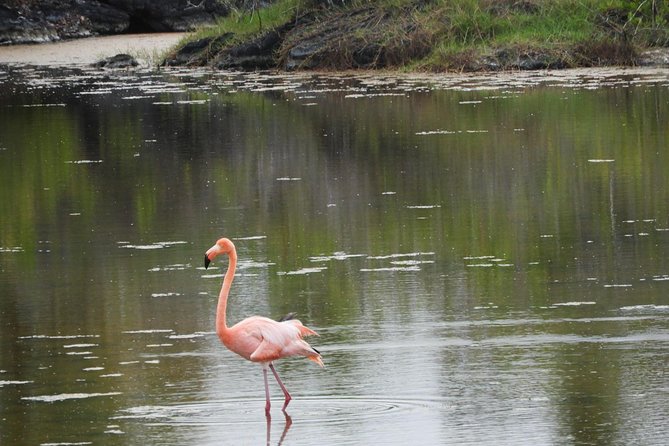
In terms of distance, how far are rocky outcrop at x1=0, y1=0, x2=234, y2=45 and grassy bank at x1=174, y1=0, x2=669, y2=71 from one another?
11408 mm

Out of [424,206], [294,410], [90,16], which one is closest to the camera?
[294,410]

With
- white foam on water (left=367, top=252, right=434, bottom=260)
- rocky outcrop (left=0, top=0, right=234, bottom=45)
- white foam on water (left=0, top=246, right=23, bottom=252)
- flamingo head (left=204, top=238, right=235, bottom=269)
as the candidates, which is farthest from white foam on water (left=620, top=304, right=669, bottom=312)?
rocky outcrop (left=0, top=0, right=234, bottom=45)

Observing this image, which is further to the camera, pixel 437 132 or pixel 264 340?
pixel 437 132

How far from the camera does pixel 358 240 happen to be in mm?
11828

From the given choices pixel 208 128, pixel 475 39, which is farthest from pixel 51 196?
pixel 475 39

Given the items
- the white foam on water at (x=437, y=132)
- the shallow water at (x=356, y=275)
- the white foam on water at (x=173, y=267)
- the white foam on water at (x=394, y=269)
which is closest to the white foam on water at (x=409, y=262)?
the shallow water at (x=356, y=275)

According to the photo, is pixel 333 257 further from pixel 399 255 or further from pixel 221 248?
pixel 221 248

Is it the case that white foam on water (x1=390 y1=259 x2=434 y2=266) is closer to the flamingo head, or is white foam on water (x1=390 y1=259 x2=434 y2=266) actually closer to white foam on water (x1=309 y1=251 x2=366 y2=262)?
white foam on water (x1=309 y1=251 x2=366 y2=262)

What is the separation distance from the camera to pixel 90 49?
39125mm

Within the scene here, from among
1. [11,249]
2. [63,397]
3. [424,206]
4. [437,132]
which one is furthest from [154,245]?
[437,132]

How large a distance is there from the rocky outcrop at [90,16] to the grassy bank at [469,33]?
11408mm

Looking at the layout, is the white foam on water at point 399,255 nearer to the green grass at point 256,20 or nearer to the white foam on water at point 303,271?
the white foam on water at point 303,271

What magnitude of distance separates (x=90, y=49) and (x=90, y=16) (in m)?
3.61

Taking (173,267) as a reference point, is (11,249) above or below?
above
